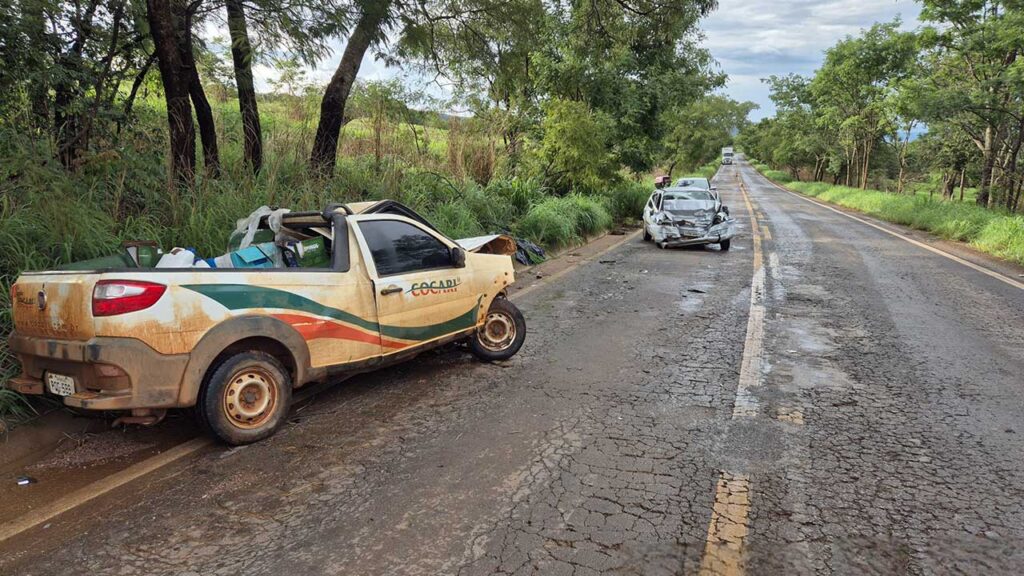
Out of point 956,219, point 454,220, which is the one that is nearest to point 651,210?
point 454,220

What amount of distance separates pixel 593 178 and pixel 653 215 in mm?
2028

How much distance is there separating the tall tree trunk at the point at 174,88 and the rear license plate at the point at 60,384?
4205 millimetres

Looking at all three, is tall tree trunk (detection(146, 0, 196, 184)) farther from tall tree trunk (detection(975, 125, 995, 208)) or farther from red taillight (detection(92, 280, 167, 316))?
tall tree trunk (detection(975, 125, 995, 208))

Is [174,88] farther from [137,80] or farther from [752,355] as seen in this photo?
[752,355]

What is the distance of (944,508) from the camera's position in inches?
124

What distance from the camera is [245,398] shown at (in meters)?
3.94

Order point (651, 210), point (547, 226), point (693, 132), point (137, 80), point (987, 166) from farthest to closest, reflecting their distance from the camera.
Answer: point (693, 132) → point (987, 166) → point (651, 210) → point (547, 226) → point (137, 80)

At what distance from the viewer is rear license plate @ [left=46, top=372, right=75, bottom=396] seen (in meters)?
3.53

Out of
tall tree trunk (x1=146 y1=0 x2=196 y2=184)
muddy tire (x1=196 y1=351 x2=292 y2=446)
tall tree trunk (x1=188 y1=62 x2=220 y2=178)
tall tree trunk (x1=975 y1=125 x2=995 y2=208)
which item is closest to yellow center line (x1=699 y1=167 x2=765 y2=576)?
muddy tire (x1=196 y1=351 x2=292 y2=446)

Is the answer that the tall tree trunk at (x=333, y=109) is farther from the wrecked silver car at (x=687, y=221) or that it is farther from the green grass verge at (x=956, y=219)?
the green grass verge at (x=956, y=219)

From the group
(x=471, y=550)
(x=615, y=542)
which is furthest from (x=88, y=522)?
(x=615, y=542)

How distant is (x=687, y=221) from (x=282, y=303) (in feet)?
39.4

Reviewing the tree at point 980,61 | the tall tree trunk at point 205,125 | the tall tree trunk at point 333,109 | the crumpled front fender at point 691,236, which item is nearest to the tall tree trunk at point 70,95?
the tall tree trunk at point 205,125

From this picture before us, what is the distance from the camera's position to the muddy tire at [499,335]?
5.78 meters
